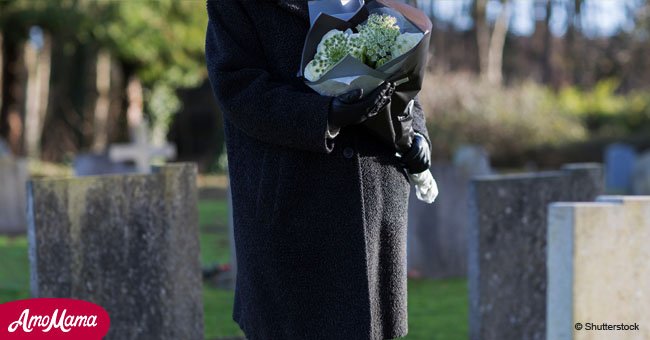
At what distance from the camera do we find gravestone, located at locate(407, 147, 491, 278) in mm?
8570

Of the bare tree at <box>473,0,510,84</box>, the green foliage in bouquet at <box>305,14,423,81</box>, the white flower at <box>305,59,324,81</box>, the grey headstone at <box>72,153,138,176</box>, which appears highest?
the bare tree at <box>473,0,510,84</box>

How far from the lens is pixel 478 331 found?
5.11 metres

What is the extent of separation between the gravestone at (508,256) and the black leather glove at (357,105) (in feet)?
8.25

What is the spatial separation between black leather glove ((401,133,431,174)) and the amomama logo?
1.55 metres

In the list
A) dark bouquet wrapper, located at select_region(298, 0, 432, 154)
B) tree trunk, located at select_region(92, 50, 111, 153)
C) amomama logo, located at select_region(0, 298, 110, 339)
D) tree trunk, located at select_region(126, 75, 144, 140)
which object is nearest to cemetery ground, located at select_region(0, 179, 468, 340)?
amomama logo, located at select_region(0, 298, 110, 339)

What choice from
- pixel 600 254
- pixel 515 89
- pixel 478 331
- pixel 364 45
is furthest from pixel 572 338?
pixel 515 89

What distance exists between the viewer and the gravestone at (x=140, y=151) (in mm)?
13055

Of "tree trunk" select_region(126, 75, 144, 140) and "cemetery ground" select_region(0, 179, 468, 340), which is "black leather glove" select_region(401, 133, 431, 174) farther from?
"tree trunk" select_region(126, 75, 144, 140)

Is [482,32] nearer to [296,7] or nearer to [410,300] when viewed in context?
[410,300]

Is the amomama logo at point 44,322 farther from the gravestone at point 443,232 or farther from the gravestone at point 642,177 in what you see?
the gravestone at point 642,177

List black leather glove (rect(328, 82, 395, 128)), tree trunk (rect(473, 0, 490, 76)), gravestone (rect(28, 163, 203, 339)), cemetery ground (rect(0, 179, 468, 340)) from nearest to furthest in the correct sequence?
black leather glove (rect(328, 82, 395, 128)) → gravestone (rect(28, 163, 203, 339)) → cemetery ground (rect(0, 179, 468, 340)) → tree trunk (rect(473, 0, 490, 76))

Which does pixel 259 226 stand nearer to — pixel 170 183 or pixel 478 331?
pixel 170 183

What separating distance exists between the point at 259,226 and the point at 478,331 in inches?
99.4

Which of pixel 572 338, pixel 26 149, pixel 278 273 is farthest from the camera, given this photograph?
pixel 26 149
